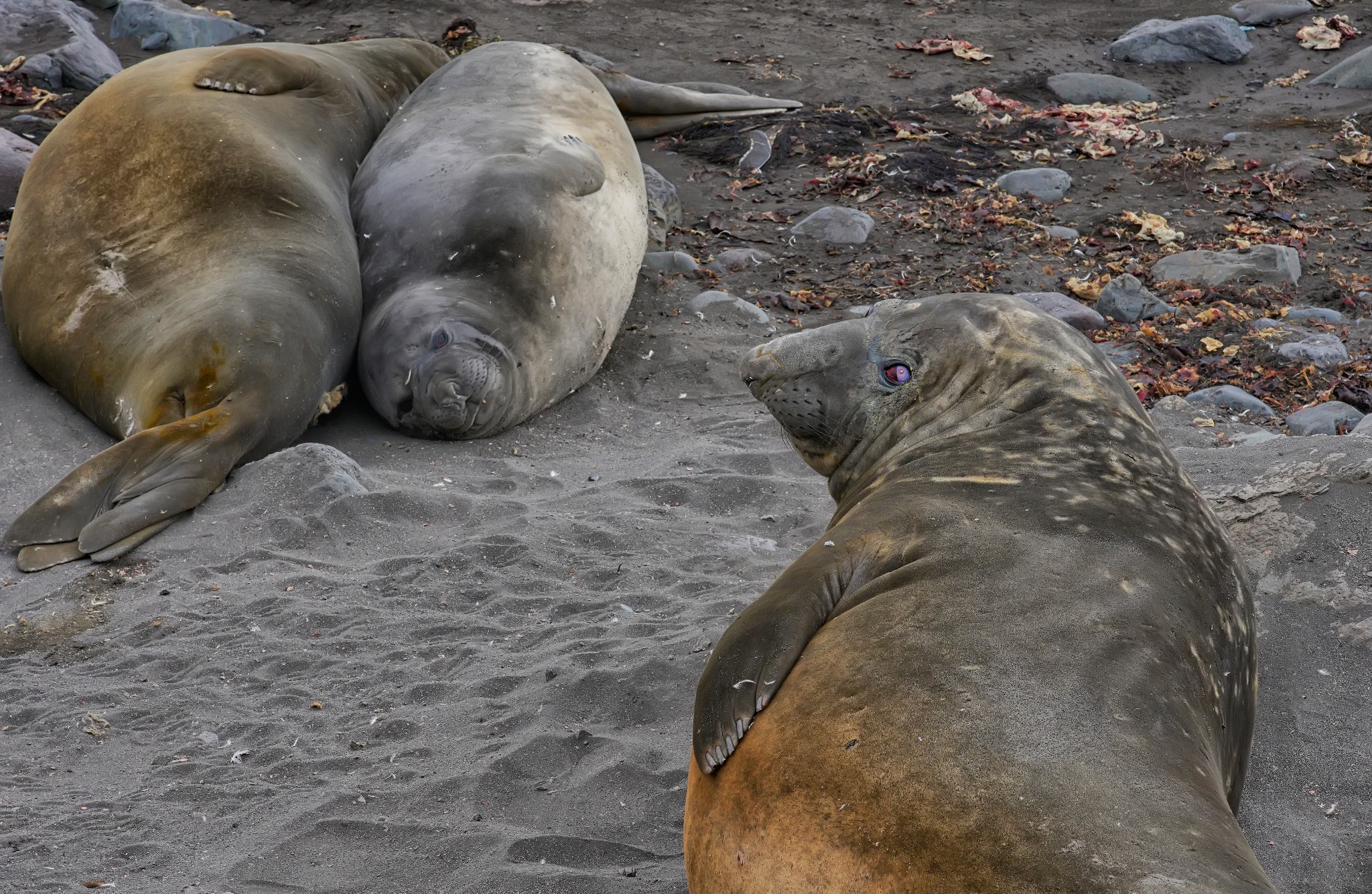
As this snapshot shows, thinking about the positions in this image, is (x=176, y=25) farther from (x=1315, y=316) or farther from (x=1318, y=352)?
(x=1318, y=352)

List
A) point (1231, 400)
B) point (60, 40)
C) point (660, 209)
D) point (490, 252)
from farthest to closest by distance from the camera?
point (60, 40), point (660, 209), point (490, 252), point (1231, 400)

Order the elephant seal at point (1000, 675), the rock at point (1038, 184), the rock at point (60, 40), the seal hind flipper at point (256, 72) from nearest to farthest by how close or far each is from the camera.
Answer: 1. the elephant seal at point (1000, 675)
2. the seal hind flipper at point (256, 72)
3. the rock at point (1038, 184)
4. the rock at point (60, 40)

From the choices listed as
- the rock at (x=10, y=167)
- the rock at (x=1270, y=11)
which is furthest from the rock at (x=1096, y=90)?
the rock at (x=10, y=167)

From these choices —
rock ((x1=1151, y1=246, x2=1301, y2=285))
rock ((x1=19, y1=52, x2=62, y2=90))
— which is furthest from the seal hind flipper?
rock ((x1=1151, y1=246, x2=1301, y2=285))

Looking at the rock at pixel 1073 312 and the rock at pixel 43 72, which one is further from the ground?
the rock at pixel 43 72

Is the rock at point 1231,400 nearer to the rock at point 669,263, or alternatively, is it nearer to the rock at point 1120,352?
the rock at point 1120,352

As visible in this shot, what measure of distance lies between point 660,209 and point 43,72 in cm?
496

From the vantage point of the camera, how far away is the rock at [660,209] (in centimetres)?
761

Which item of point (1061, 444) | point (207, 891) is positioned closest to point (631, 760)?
point (207, 891)

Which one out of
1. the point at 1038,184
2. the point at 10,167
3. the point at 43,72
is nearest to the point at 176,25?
the point at 43,72

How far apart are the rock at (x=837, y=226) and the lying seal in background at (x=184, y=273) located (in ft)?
9.65

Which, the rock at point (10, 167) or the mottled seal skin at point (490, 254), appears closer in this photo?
the mottled seal skin at point (490, 254)

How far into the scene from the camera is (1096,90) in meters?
10.2

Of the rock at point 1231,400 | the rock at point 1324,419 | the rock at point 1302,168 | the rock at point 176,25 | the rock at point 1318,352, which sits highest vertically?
the rock at point 176,25
